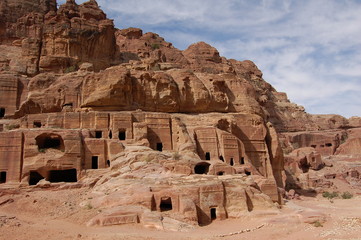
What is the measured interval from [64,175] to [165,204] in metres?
11.1

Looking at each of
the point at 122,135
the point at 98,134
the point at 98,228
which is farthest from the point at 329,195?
the point at 98,228

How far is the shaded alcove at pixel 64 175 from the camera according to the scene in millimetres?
30062

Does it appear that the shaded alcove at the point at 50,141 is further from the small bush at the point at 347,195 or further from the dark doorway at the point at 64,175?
the small bush at the point at 347,195

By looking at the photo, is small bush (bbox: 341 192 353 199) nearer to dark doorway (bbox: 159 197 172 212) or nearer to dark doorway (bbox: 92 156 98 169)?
dark doorway (bbox: 159 197 172 212)

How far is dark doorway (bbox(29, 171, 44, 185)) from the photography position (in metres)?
28.3

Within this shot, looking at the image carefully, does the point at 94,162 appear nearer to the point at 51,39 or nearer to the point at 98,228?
the point at 98,228

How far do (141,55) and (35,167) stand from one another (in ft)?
110

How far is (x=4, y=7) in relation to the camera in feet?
166

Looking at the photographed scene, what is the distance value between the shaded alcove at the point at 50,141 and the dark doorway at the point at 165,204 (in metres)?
10.6

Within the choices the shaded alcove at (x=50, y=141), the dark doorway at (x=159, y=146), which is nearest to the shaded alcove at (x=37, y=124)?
the shaded alcove at (x=50, y=141)

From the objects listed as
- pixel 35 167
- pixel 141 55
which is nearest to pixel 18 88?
pixel 35 167

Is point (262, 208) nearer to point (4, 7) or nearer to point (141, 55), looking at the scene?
point (141, 55)

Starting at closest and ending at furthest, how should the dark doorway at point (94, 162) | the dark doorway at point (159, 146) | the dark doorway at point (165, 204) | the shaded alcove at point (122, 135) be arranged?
1. the dark doorway at point (165, 204)
2. the dark doorway at point (94, 162)
3. the shaded alcove at point (122, 135)
4. the dark doorway at point (159, 146)

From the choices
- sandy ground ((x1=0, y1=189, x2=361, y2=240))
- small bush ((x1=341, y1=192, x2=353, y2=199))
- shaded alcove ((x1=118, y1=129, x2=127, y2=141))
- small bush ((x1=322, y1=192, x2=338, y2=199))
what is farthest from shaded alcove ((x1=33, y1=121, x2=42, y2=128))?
small bush ((x1=341, y1=192, x2=353, y2=199))
